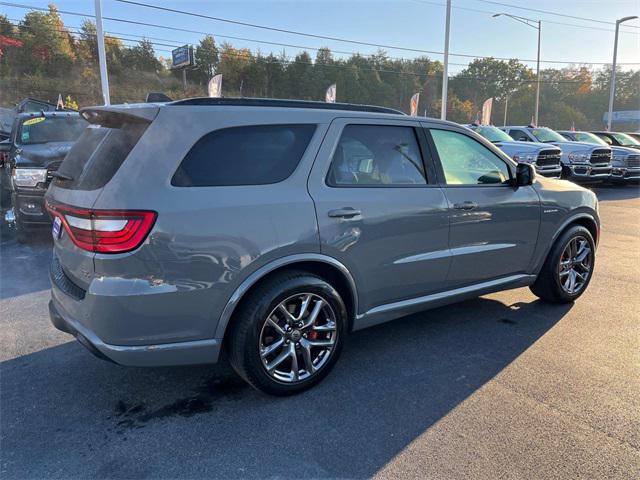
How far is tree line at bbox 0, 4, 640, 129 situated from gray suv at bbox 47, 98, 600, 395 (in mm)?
44170

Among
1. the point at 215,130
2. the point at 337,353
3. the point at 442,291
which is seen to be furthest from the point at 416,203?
the point at 215,130

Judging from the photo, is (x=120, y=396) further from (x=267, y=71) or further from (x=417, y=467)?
(x=267, y=71)

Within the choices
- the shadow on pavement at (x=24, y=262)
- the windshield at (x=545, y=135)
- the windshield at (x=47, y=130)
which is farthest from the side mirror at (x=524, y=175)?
the windshield at (x=545, y=135)

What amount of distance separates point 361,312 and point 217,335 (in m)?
1.09

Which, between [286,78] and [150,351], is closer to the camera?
[150,351]

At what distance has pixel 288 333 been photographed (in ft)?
10.0

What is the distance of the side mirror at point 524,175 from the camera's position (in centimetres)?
412

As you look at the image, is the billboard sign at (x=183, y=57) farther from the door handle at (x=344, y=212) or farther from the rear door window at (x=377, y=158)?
the door handle at (x=344, y=212)

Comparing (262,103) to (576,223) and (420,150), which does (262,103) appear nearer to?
(420,150)

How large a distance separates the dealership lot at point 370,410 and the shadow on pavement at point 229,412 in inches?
0.4

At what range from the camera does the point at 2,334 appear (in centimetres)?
411

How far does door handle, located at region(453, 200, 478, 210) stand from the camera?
3750mm

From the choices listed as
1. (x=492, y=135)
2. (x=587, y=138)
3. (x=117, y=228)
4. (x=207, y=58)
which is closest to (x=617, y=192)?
(x=587, y=138)

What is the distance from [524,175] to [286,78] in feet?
219
